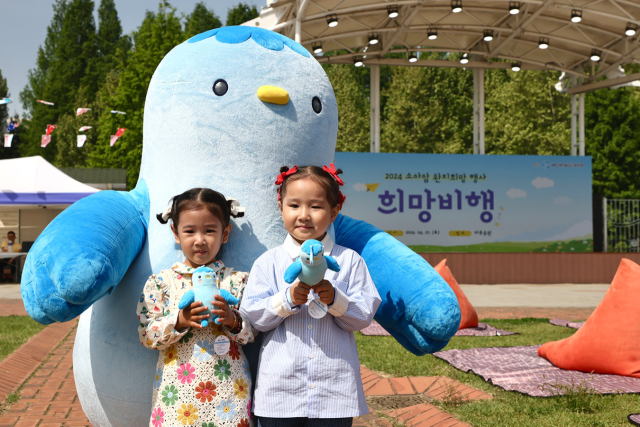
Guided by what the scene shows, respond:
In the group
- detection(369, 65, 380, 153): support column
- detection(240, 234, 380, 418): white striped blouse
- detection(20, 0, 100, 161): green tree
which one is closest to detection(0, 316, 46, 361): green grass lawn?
detection(240, 234, 380, 418): white striped blouse

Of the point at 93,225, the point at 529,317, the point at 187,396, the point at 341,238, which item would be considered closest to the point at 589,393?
the point at 341,238

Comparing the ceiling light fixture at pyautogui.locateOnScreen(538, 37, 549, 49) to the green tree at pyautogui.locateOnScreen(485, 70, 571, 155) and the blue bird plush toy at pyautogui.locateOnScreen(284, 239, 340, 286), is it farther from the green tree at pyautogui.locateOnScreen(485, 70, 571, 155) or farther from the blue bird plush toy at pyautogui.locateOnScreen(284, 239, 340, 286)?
the green tree at pyautogui.locateOnScreen(485, 70, 571, 155)

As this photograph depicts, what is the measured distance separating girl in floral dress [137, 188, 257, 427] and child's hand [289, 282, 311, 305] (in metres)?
0.28

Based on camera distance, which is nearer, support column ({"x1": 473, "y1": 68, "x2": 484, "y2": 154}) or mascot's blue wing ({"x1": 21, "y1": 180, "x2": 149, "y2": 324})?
mascot's blue wing ({"x1": 21, "y1": 180, "x2": 149, "y2": 324})

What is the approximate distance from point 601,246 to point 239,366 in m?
16.2

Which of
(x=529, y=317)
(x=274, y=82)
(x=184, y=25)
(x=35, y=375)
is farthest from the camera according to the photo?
(x=184, y=25)

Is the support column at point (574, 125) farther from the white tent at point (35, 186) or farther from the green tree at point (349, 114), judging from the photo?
the green tree at point (349, 114)

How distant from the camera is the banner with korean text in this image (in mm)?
13852

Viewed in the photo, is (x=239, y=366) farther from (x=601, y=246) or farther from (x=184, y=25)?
(x=184, y=25)

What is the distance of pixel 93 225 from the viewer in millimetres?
2279

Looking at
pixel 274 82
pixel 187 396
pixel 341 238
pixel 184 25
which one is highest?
pixel 184 25

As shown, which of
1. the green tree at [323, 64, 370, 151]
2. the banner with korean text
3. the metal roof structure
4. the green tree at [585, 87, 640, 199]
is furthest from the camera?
the green tree at [323, 64, 370, 151]

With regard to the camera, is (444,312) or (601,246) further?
(601,246)

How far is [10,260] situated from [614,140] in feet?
82.0
